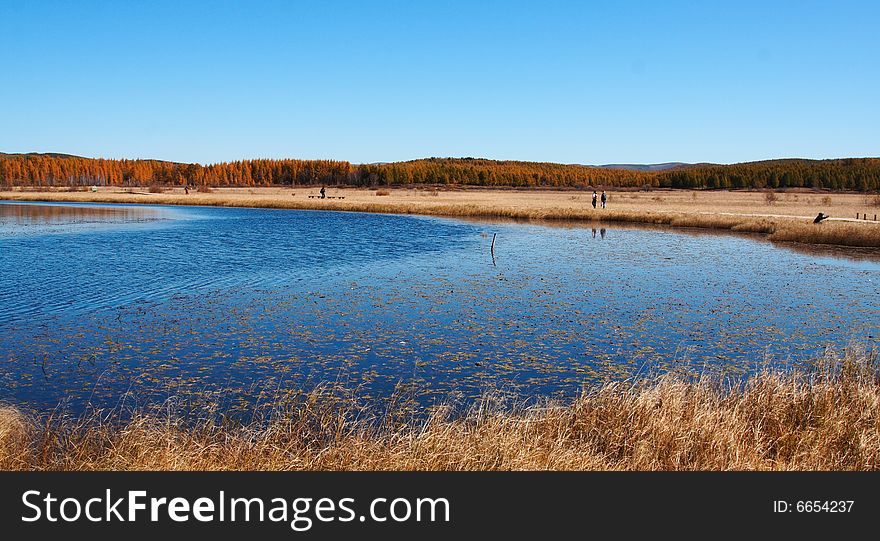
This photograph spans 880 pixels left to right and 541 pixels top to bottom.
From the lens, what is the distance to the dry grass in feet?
25.9

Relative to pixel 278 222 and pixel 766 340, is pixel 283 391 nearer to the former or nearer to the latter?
pixel 766 340

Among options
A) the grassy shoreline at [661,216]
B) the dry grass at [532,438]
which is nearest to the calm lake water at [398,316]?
the dry grass at [532,438]

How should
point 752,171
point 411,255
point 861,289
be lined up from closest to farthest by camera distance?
1. point 861,289
2. point 411,255
3. point 752,171

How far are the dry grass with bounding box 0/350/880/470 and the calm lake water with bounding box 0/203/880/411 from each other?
1.97 metres

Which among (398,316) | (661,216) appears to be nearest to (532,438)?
(398,316)

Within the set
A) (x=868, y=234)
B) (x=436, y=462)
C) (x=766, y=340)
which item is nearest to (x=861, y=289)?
(x=766, y=340)

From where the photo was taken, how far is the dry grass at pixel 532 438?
25.9 ft

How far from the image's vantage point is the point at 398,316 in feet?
62.7

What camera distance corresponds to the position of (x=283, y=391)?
12102 mm

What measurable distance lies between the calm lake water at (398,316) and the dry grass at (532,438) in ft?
6.47

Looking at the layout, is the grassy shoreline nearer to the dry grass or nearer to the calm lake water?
the calm lake water
